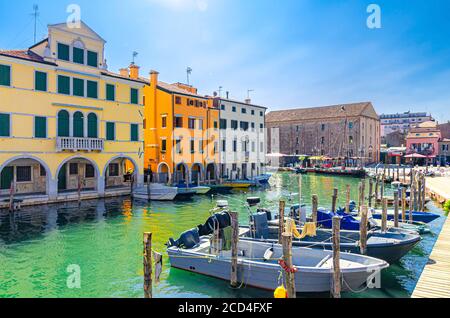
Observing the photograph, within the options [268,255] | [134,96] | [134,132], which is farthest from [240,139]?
[268,255]

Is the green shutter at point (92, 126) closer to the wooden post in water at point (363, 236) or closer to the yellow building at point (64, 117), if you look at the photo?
the yellow building at point (64, 117)

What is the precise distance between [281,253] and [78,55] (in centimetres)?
2284

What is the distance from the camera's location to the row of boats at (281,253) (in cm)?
1030

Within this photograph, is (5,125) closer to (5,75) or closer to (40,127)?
(40,127)

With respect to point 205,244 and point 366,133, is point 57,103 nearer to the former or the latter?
point 205,244

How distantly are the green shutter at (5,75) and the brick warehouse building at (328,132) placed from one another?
57373 mm

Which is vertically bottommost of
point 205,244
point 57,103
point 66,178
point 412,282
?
point 412,282

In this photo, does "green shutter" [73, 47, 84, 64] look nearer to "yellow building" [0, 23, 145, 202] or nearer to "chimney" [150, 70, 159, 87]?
"yellow building" [0, 23, 145, 202]

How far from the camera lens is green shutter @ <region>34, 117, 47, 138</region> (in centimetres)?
2459

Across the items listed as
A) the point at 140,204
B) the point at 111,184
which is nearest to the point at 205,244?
the point at 140,204

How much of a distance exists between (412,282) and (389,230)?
12.3ft

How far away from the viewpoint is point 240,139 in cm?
4378

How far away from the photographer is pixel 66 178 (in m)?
28.4

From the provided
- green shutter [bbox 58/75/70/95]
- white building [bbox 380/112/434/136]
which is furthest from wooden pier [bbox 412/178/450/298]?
white building [bbox 380/112/434/136]
